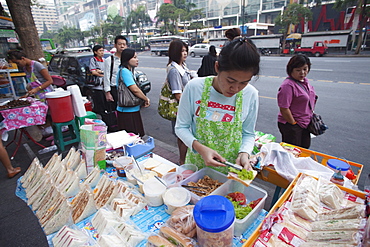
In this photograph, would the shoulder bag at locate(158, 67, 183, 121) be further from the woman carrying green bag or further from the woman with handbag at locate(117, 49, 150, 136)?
the woman with handbag at locate(117, 49, 150, 136)

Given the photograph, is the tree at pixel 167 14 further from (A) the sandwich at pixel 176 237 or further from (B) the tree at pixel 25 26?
(A) the sandwich at pixel 176 237

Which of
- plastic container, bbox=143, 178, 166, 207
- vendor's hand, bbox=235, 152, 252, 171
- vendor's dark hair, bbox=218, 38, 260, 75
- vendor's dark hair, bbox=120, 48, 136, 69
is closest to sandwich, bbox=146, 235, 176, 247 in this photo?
plastic container, bbox=143, 178, 166, 207

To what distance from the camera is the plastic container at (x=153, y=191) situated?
1494 mm

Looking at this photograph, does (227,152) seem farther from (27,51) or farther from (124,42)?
(27,51)

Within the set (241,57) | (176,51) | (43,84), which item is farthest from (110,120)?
(241,57)

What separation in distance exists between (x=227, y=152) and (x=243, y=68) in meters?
0.72

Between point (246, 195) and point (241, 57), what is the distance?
101cm

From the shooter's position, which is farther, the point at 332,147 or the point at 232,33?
the point at 332,147

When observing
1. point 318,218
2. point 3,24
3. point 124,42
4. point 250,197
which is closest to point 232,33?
point 124,42

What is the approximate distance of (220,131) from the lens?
162 cm

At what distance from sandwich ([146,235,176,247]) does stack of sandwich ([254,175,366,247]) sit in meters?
0.47

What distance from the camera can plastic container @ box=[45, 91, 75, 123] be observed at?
124 inches

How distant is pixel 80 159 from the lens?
1999 millimetres

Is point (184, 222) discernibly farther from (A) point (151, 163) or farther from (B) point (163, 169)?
(A) point (151, 163)
